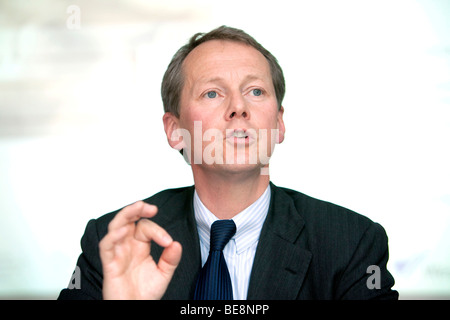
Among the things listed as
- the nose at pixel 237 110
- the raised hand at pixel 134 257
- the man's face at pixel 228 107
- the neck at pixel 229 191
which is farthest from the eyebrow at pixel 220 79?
the raised hand at pixel 134 257

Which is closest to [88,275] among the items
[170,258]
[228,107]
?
[170,258]

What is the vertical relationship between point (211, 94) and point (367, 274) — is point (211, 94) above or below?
above

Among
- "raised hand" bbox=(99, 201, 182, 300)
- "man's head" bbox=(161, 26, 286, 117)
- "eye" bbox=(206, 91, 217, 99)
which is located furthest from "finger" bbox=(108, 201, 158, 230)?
"man's head" bbox=(161, 26, 286, 117)

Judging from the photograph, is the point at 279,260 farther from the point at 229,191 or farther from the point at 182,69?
the point at 182,69

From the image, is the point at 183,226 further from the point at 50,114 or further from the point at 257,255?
the point at 50,114

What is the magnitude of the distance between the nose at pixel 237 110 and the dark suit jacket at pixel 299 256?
44 cm

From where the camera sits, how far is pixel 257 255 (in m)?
2.06

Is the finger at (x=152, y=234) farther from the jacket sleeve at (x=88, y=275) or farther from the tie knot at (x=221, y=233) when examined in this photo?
the jacket sleeve at (x=88, y=275)

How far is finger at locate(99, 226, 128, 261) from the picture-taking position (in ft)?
5.32

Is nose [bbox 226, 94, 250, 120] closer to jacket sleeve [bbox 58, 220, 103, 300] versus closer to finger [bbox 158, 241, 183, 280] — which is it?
finger [bbox 158, 241, 183, 280]

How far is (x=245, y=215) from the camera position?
86.7 inches

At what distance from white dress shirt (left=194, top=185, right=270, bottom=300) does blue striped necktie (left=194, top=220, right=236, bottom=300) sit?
0.06 m

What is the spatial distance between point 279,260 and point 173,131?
0.84 m
